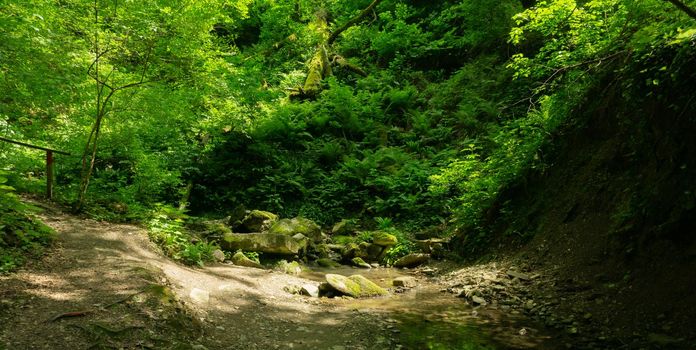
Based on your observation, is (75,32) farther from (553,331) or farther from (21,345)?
(553,331)

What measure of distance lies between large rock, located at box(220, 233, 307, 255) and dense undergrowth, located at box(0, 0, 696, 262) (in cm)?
184

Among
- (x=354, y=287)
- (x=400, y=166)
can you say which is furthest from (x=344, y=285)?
(x=400, y=166)

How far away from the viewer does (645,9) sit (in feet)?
18.1

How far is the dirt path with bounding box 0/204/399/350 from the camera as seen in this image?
13.8ft

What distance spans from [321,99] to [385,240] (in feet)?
33.9

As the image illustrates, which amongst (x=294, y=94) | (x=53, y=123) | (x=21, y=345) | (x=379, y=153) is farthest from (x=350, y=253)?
(x=294, y=94)

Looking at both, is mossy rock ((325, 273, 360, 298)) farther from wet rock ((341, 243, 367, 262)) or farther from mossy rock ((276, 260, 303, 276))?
wet rock ((341, 243, 367, 262))

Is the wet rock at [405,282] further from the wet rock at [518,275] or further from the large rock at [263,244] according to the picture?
the large rock at [263,244]

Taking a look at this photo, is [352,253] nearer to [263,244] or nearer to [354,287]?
[263,244]

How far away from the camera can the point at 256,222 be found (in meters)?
13.8

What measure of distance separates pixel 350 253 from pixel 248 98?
883 centimetres

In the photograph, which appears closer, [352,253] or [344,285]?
[344,285]

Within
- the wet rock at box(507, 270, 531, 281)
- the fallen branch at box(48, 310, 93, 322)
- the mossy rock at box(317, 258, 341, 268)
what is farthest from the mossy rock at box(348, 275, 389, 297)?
the fallen branch at box(48, 310, 93, 322)

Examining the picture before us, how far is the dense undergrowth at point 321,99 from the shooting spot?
7469mm
